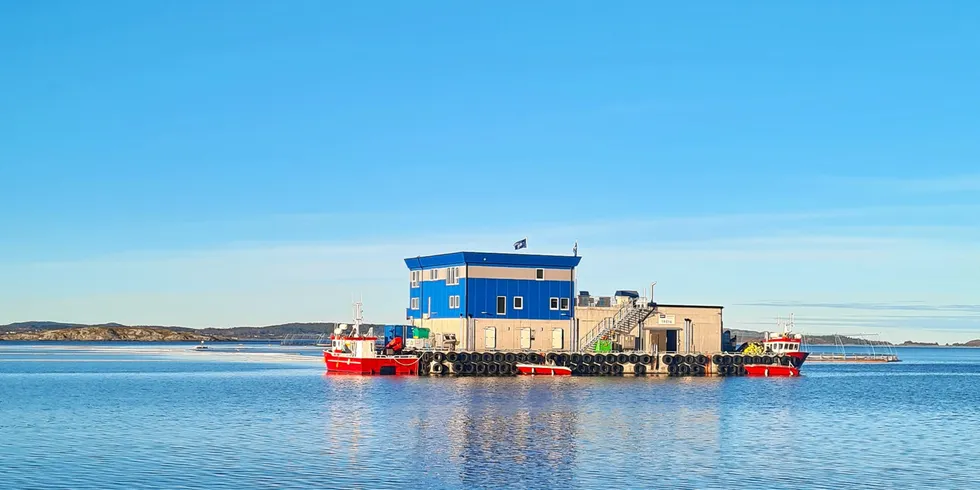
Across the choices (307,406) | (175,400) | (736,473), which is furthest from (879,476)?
(175,400)

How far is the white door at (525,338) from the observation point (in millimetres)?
97188

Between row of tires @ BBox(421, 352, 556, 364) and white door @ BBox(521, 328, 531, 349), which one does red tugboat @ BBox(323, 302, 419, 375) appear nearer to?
row of tires @ BBox(421, 352, 556, 364)

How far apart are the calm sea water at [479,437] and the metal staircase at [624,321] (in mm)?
14395

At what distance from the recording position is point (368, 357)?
97.0 m

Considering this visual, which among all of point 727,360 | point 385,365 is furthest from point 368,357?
point 727,360

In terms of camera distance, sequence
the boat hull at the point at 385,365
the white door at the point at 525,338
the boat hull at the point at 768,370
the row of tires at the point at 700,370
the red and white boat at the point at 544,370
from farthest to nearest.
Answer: the boat hull at the point at 768,370 → the row of tires at the point at 700,370 → the white door at the point at 525,338 → the boat hull at the point at 385,365 → the red and white boat at the point at 544,370

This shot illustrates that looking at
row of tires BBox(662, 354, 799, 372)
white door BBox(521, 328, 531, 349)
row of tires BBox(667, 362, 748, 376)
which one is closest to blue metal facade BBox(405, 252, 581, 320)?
white door BBox(521, 328, 531, 349)

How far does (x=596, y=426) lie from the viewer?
54.6 metres

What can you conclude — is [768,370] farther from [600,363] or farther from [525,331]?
[525,331]

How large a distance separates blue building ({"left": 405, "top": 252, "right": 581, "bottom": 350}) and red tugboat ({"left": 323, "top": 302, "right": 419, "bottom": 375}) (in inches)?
173

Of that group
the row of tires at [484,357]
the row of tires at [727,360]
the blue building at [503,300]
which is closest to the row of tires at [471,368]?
the row of tires at [484,357]

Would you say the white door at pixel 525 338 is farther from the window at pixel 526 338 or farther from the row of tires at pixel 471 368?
the row of tires at pixel 471 368

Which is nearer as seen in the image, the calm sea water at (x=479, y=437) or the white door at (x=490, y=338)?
the calm sea water at (x=479, y=437)

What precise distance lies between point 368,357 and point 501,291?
1250cm
